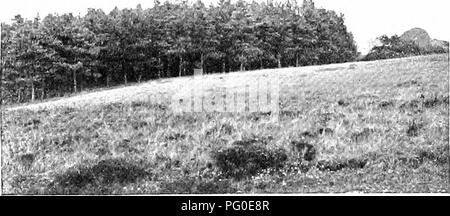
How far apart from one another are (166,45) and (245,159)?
3.26 meters

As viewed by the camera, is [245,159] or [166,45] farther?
[166,45]

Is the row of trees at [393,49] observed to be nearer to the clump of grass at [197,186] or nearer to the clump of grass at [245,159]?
the clump of grass at [245,159]

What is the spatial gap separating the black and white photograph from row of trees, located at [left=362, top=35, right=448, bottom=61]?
3 cm

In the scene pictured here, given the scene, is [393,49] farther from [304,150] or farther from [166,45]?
[166,45]

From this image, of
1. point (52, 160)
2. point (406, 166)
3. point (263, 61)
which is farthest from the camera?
point (263, 61)

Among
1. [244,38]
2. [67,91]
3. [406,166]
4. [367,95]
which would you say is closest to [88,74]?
[67,91]

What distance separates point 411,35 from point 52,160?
7086mm

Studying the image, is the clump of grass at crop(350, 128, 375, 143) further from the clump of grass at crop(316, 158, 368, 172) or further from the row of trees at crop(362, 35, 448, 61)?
the row of trees at crop(362, 35, 448, 61)

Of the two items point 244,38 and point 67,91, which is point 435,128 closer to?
point 244,38

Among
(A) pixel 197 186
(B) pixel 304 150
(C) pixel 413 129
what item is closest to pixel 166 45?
(A) pixel 197 186

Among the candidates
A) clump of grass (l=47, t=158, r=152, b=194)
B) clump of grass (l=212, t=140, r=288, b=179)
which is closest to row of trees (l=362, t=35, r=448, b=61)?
clump of grass (l=212, t=140, r=288, b=179)

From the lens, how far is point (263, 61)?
9.02 metres

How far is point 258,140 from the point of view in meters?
8.32

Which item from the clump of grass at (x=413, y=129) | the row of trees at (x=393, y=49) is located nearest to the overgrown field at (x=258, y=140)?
the clump of grass at (x=413, y=129)
